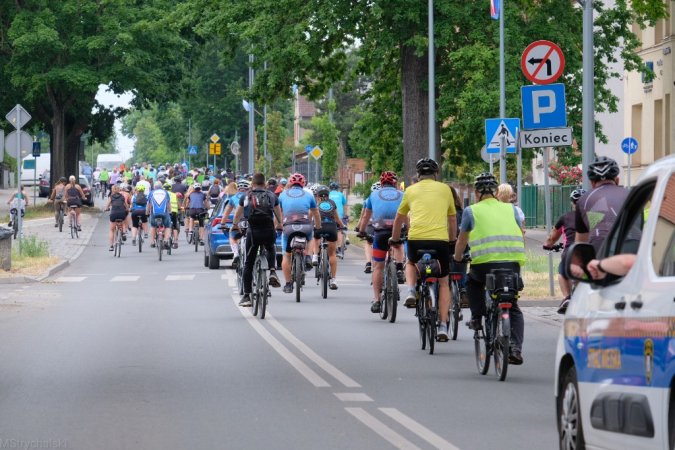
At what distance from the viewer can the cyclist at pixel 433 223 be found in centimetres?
1358

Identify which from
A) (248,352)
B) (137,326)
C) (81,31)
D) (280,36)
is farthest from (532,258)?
(81,31)

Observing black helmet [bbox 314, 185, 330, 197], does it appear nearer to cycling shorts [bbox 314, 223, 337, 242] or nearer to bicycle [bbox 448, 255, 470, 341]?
cycling shorts [bbox 314, 223, 337, 242]

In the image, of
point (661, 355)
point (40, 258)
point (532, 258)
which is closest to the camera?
point (661, 355)

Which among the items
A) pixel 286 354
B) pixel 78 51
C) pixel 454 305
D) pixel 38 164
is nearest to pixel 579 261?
pixel 286 354

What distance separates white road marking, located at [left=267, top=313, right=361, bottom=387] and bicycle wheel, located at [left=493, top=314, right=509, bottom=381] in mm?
1215

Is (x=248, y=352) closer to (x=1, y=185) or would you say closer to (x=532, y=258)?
(x=532, y=258)

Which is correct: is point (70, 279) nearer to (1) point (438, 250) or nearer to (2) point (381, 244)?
(2) point (381, 244)

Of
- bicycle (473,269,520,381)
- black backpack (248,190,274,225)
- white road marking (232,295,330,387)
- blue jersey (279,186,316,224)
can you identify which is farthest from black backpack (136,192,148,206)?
bicycle (473,269,520,381)

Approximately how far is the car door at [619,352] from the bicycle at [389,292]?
9646 mm

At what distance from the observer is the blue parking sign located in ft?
63.0

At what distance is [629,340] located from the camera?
19.2 ft

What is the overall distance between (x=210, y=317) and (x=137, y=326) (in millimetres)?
1477

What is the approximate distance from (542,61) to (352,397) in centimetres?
1051

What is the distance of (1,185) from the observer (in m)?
94.1
